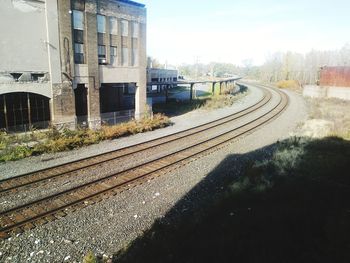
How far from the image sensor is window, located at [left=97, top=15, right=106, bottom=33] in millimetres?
21420

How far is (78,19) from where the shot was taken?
20.1 m

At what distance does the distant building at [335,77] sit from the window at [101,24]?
35088 mm

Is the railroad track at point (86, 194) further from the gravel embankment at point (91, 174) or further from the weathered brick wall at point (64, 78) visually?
the weathered brick wall at point (64, 78)

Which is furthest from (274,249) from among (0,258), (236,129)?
(236,129)

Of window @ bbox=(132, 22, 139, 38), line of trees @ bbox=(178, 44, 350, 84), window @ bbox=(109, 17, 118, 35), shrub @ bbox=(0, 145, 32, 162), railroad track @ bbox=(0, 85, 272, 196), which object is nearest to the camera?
railroad track @ bbox=(0, 85, 272, 196)

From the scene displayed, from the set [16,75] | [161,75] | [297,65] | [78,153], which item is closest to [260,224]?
[78,153]

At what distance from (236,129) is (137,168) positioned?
10.9m

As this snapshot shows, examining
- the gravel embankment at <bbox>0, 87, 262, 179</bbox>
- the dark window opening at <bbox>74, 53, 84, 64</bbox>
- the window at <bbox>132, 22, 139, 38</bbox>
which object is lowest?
the gravel embankment at <bbox>0, 87, 262, 179</bbox>

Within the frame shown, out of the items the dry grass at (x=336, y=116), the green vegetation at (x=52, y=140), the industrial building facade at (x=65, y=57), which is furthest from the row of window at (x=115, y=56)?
the dry grass at (x=336, y=116)

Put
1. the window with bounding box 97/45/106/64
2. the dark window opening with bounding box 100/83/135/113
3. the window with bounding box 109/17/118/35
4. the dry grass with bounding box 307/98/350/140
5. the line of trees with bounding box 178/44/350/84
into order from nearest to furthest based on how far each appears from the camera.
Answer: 1. the dry grass with bounding box 307/98/350/140
2. the window with bounding box 97/45/106/64
3. the window with bounding box 109/17/118/35
4. the dark window opening with bounding box 100/83/135/113
5. the line of trees with bounding box 178/44/350/84

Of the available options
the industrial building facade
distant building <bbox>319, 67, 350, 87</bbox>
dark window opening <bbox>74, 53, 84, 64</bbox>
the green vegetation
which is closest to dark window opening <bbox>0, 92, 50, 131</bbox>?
the industrial building facade

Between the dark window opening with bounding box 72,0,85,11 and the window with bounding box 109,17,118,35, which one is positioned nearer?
the dark window opening with bounding box 72,0,85,11

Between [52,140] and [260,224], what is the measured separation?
1301 centimetres

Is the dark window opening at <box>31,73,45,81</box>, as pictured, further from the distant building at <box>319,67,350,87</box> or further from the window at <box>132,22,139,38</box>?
the distant building at <box>319,67,350,87</box>
